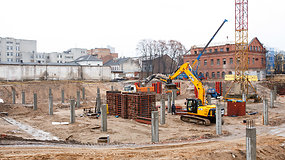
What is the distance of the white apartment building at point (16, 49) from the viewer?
74312 millimetres

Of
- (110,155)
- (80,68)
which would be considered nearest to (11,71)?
(80,68)

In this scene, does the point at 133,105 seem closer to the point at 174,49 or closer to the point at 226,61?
the point at 226,61

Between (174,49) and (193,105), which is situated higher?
(174,49)

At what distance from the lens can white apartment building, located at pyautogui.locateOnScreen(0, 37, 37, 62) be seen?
2926 inches

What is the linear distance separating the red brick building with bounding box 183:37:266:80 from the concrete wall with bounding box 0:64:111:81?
21348 mm

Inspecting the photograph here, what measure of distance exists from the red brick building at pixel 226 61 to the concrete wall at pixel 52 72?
21348 millimetres

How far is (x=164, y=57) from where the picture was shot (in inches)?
2739

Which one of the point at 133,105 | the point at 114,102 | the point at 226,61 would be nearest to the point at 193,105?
the point at 133,105

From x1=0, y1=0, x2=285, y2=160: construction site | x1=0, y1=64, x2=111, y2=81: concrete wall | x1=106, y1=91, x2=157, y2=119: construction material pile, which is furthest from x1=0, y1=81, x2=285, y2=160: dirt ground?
x1=0, y1=64, x2=111, y2=81: concrete wall

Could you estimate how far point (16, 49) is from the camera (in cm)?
7669

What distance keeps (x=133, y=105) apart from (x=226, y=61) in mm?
35418

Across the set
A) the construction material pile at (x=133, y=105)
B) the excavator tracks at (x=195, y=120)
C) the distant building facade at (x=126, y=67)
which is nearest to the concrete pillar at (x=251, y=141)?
the excavator tracks at (x=195, y=120)

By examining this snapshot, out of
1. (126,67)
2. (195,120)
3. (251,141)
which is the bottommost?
(195,120)

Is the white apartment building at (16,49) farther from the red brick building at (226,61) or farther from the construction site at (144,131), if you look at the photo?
the construction site at (144,131)
